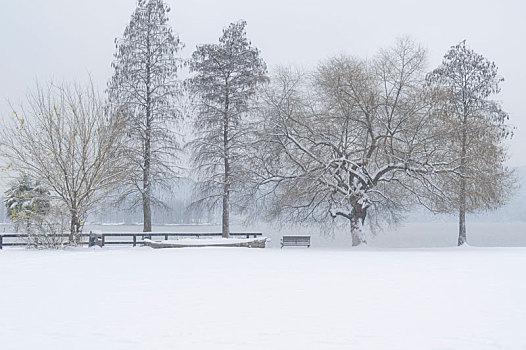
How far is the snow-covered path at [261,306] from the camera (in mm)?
6387

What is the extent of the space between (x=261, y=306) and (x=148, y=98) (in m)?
21.9

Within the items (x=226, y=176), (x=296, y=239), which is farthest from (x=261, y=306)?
(x=226, y=176)

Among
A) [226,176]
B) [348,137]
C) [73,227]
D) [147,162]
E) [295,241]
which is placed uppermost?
[348,137]

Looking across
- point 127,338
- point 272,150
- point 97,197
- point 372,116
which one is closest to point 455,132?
point 372,116

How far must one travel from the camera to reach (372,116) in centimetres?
2223

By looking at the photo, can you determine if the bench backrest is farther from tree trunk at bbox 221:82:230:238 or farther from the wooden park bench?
tree trunk at bbox 221:82:230:238

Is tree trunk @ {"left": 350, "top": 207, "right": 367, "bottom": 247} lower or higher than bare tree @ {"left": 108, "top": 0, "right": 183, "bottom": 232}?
lower

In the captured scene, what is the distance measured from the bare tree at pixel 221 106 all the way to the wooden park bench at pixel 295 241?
4.44m

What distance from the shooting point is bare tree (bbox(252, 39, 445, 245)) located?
72.6 feet

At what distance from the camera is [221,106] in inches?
1117

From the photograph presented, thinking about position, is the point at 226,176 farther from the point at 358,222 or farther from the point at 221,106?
the point at 358,222

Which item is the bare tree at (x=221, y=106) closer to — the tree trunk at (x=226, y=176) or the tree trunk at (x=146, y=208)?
the tree trunk at (x=226, y=176)

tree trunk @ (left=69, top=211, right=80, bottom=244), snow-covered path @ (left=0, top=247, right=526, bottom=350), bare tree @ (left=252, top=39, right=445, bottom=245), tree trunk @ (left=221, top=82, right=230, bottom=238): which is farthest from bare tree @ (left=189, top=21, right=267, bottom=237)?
snow-covered path @ (left=0, top=247, right=526, bottom=350)

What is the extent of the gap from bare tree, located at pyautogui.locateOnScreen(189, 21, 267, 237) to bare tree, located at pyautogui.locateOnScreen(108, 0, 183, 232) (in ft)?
5.38
